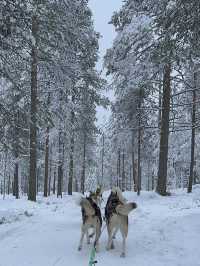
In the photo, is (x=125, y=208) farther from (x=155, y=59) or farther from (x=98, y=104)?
(x=98, y=104)

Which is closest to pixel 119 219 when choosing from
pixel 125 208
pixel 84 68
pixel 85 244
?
pixel 125 208

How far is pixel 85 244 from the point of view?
995cm

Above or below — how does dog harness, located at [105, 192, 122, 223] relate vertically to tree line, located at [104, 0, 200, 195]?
below

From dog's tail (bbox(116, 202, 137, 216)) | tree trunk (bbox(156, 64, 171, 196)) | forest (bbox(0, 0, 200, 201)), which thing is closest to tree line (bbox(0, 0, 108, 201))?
forest (bbox(0, 0, 200, 201))

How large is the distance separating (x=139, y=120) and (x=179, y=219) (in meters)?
16.8

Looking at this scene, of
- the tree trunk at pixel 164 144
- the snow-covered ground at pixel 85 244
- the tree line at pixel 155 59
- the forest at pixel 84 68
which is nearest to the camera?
the snow-covered ground at pixel 85 244

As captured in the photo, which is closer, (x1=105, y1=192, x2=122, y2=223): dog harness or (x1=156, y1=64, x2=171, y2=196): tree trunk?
(x1=105, y1=192, x2=122, y2=223): dog harness

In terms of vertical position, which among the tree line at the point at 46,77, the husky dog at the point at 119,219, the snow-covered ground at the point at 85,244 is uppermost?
the tree line at the point at 46,77

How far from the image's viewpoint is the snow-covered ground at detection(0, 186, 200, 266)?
8.37 meters

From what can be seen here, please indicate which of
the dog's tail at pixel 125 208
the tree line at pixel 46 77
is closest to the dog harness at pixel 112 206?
the dog's tail at pixel 125 208

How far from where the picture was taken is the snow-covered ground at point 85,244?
8367mm

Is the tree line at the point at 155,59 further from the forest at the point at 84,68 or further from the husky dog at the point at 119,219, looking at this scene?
the husky dog at the point at 119,219

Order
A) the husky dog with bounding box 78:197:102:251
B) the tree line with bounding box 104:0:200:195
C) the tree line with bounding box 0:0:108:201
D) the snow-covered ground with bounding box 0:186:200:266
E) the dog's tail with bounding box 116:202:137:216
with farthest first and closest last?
1. the tree line with bounding box 0:0:108:201
2. the tree line with bounding box 104:0:200:195
3. the husky dog with bounding box 78:197:102:251
4. the dog's tail with bounding box 116:202:137:216
5. the snow-covered ground with bounding box 0:186:200:266

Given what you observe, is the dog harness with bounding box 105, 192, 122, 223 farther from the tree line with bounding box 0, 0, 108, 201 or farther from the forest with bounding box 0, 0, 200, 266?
the tree line with bounding box 0, 0, 108, 201
